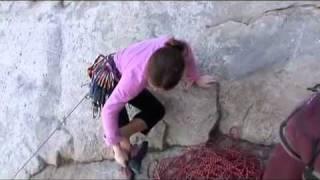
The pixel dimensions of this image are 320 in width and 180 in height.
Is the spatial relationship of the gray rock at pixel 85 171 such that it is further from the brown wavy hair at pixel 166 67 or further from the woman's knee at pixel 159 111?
the brown wavy hair at pixel 166 67

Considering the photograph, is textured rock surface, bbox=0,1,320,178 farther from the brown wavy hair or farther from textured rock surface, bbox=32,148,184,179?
the brown wavy hair

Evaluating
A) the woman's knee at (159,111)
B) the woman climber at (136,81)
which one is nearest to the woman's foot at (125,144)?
the woman climber at (136,81)

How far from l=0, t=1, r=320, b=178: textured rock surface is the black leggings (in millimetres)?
66

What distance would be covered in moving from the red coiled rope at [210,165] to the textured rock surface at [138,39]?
7cm

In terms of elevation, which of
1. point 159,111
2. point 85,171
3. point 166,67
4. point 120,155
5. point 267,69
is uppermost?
point 166,67

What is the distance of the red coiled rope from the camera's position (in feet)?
6.95

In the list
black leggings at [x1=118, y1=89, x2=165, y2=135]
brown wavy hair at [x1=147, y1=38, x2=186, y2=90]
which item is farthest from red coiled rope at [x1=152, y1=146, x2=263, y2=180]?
brown wavy hair at [x1=147, y1=38, x2=186, y2=90]

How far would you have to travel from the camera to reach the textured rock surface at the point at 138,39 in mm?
2244

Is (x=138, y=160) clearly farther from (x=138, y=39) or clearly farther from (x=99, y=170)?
(x=138, y=39)

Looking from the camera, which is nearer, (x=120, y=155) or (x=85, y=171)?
(x=120, y=155)

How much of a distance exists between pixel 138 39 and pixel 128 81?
37 cm

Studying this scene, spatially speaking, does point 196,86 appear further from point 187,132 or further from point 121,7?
point 121,7

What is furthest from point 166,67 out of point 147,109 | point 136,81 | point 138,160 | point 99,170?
point 99,170

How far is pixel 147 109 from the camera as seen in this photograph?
2.21 meters
